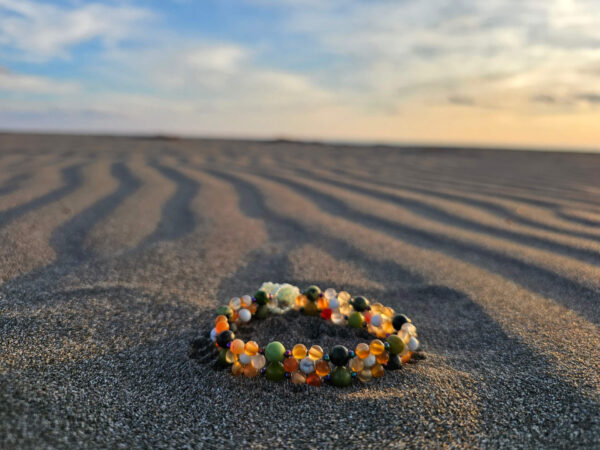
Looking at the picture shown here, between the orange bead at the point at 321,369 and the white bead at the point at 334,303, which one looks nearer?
the orange bead at the point at 321,369

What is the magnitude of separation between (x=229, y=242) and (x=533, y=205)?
9.75ft

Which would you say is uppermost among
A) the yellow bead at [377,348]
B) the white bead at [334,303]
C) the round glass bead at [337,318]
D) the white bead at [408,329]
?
the white bead at [334,303]

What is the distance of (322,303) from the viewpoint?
207 centimetres

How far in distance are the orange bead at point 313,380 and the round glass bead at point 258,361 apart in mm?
170

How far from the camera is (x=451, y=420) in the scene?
131 centimetres

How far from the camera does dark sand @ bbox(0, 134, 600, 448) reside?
1279 millimetres

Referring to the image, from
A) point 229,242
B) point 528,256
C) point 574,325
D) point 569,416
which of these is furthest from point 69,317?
point 528,256

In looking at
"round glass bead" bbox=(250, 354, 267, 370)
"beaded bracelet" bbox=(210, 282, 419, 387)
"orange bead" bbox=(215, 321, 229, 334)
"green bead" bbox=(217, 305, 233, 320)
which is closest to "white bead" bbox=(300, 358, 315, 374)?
"beaded bracelet" bbox=(210, 282, 419, 387)

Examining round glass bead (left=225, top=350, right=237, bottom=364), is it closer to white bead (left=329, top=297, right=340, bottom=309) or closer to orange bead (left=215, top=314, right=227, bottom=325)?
orange bead (left=215, top=314, right=227, bottom=325)

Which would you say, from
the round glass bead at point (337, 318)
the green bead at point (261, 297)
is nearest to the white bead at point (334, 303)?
the round glass bead at point (337, 318)

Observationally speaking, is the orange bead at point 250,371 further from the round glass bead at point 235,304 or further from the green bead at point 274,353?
the round glass bead at point 235,304

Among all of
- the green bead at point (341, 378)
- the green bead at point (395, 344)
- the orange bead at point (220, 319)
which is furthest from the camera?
the orange bead at point (220, 319)

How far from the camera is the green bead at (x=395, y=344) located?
1678mm

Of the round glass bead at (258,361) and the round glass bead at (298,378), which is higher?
the round glass bead at (258,361)
